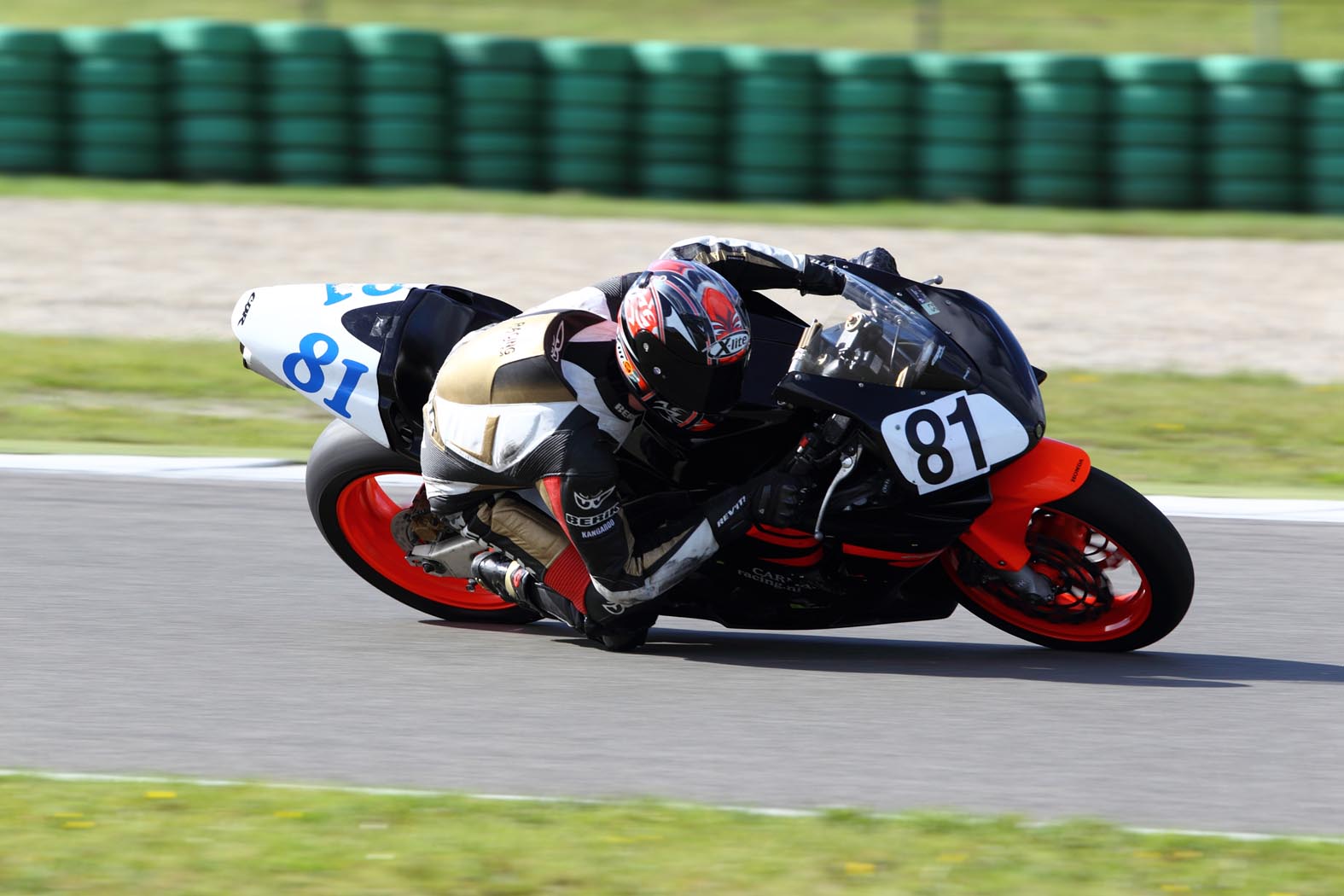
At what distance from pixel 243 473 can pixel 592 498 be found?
3.32m

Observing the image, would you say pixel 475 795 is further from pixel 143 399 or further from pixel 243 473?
pixel 143 399

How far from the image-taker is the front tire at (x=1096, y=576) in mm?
4949

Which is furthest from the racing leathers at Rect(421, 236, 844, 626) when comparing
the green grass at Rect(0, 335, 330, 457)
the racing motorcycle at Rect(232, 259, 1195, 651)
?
the green grass at Rect(0, 335, 330, 457)

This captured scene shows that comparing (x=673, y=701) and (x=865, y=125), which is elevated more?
(x=865, y=125)

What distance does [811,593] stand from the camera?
5.25 meters

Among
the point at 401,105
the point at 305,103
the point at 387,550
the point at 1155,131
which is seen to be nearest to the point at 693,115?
the point at 401,105

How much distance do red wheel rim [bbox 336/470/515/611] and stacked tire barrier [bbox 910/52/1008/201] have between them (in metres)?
10.3

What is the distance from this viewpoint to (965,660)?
5.44 metres

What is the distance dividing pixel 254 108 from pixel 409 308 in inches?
434

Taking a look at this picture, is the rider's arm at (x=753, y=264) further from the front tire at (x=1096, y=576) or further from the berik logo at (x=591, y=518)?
the front tire at (x=1096, y=576)

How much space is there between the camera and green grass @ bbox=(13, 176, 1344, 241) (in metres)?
15.2

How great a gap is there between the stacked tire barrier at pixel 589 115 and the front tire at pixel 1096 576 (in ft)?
35.5

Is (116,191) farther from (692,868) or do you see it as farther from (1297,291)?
(692,868)

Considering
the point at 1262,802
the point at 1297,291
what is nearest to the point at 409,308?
the point at 1262,802
